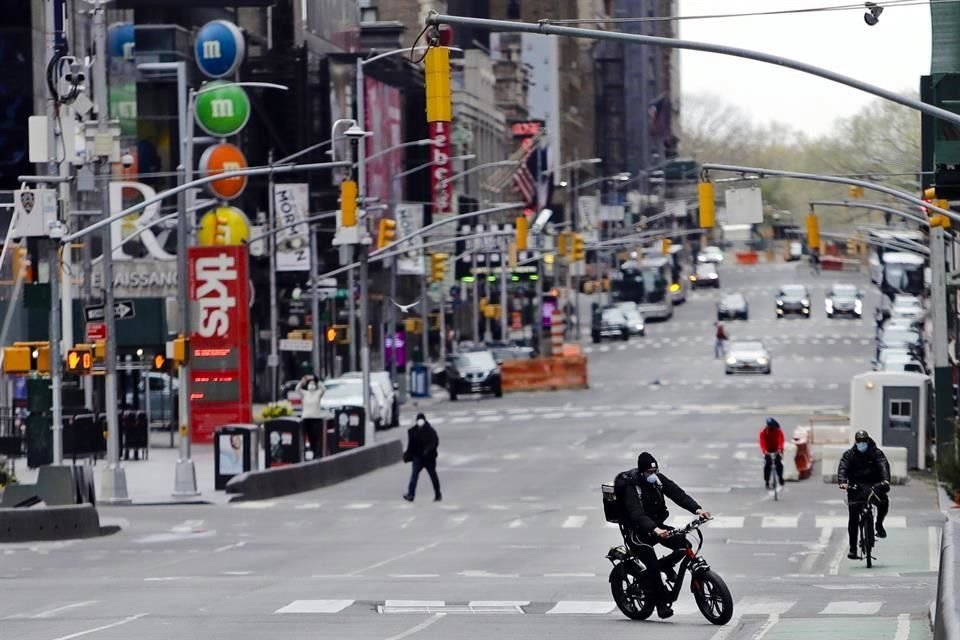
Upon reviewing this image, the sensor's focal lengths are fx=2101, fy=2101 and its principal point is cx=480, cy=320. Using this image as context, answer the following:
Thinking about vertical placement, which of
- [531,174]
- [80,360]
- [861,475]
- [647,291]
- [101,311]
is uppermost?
[531,174]

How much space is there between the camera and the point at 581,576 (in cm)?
2602

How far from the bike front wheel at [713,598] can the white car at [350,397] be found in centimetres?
3904

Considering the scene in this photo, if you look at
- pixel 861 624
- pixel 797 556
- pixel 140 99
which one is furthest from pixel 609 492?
pixel 140 99

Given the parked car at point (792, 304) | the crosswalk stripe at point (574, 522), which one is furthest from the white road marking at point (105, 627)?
the parked car at point (792, 304)

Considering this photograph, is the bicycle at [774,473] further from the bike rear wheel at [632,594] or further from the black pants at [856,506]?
the bike rear wheel at [632,594]

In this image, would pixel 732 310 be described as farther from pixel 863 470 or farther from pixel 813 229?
pixel 863 470

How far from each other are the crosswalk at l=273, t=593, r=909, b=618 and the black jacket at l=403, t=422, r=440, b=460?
17549 millimetres

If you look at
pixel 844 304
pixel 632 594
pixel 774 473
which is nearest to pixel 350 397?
pixel 774 473

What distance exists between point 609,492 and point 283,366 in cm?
6867

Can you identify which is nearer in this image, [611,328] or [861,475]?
[861,475]

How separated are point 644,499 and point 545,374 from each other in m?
64.6

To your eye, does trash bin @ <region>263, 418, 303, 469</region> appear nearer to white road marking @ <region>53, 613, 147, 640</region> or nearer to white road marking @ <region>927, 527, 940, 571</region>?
white road marking @ <region>927, 527, 940, 571</region>

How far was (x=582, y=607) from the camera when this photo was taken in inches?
844

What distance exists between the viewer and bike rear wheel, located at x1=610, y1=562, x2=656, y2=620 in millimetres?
19828
